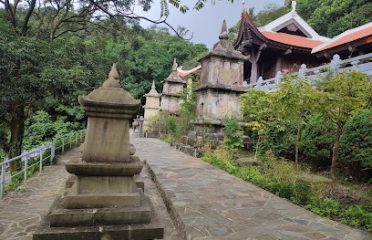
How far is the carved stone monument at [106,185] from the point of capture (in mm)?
3232

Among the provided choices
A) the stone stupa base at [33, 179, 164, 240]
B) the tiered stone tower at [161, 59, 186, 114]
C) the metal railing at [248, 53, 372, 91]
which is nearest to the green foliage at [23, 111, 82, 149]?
the tiered stone tower at [161, 59, 186, 114]

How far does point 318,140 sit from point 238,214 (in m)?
5.17

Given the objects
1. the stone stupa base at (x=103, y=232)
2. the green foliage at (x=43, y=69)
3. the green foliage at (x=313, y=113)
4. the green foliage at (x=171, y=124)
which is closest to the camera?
the stone stupa base at (x=103, y=232)

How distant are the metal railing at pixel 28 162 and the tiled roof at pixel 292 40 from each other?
Answer: 13068mm

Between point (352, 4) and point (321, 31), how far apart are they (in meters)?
3.87

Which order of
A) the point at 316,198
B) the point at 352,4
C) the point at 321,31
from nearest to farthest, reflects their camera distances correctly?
the point at 316,198, the point at 352,4, the point at 321,31

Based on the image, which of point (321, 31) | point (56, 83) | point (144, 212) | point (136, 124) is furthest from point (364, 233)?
point (321, 31)

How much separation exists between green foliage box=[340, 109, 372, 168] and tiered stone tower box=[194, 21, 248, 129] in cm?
484

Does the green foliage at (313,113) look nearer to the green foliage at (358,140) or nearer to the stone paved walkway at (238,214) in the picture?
the green foliage at (358,140)

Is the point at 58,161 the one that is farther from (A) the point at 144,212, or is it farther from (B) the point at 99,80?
(A) the point at 144,212

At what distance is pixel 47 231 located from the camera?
3.04 m

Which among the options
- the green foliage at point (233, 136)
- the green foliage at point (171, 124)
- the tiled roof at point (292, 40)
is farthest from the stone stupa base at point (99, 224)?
the green foliage at point (171, 124)

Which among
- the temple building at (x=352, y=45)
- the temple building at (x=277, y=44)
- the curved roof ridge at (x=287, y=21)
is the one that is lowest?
A: the temple building at (x=352, y=45)

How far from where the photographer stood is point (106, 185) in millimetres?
3490
